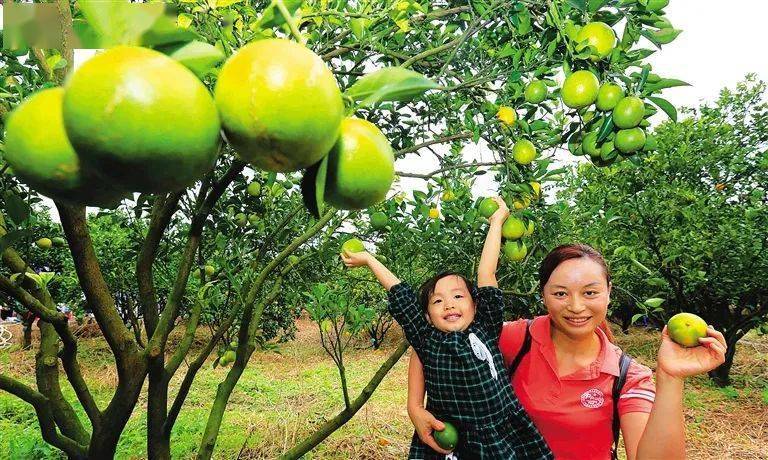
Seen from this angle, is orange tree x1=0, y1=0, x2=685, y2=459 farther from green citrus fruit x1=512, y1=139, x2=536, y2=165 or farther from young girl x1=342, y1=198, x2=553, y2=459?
young girl x1=342, y1=198, x2=553, y2=459

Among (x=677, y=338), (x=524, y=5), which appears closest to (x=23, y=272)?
(x=524, y=5)

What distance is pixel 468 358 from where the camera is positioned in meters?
2.16

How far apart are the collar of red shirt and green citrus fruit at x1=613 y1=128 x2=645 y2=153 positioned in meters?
1.01

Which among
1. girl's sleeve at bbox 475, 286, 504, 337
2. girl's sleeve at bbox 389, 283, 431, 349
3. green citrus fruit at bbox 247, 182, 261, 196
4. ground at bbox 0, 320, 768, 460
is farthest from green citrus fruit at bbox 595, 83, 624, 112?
ground at bbox 0, 320, 768, 460

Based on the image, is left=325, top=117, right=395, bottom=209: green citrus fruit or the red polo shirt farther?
the red polo shirt

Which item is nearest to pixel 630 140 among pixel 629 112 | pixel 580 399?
pixel 629 112

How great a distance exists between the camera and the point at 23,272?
1.89 m

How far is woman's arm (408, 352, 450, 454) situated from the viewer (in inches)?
86.0

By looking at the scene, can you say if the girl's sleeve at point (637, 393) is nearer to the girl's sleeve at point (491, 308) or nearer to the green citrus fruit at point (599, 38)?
the girl's sleeve at point (491, 308)

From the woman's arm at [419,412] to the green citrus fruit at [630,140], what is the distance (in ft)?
4.97

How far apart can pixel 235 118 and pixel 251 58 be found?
0.20 ft

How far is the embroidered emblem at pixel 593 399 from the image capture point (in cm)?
175

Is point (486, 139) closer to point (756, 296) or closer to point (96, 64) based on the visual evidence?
point (96, 64)

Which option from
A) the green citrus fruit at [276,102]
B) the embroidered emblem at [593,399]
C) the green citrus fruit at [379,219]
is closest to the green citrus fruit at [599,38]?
the green citrus fruit at [276,102]
